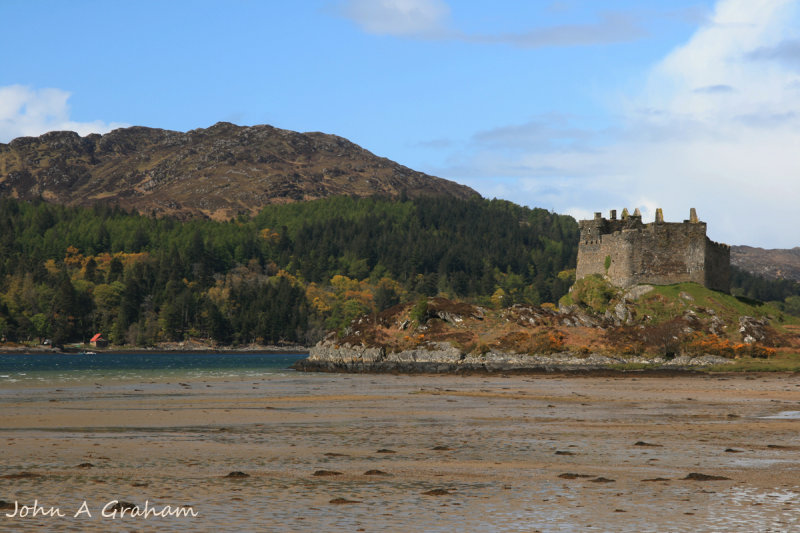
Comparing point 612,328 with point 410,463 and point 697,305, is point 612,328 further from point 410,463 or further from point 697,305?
point 410,463

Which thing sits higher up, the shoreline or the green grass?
the green grass

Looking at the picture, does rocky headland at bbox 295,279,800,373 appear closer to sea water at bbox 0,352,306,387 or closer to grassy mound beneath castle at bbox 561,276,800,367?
grassy mound beneath castle at bbox 561,276,800,367

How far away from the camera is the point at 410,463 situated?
24.5 meters

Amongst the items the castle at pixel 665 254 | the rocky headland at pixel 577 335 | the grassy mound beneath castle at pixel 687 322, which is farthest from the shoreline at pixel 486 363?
the castle at pixel 665 254

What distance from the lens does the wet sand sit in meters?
17.1

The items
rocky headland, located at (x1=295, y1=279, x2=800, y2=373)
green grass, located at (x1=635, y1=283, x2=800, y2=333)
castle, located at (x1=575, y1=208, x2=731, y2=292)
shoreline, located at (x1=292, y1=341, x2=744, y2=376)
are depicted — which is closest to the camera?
shoreline, located at (x1=292, y1=341, x2=744, y2=376)

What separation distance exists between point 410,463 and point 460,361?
66074 millimetres

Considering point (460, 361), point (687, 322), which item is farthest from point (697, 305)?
point (460, 361)

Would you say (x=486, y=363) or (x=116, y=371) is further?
(x=116, y=371)

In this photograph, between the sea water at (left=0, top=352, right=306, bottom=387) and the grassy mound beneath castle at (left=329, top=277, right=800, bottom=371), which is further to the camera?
the grassy mound beneath castle at (left=329, top=277, right=800, bottom=371)

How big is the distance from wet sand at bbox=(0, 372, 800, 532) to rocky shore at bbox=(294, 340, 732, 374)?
1404 inches

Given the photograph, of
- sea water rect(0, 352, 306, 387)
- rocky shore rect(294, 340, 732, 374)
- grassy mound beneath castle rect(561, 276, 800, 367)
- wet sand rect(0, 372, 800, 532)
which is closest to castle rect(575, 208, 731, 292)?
grassy mound beneath castle rect(561, 276, 800, 367)

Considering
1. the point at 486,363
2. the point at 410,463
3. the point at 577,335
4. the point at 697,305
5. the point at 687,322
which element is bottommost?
the point at 486,363

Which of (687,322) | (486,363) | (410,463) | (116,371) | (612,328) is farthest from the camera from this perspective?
(116,371)
